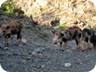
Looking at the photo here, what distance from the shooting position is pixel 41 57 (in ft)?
23.1

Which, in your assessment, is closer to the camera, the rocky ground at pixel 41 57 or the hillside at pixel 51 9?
the rocky ground at pixel 41 57

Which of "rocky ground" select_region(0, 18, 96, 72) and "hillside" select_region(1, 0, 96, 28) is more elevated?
"hillside" select_region(1, 0, 96, 28)

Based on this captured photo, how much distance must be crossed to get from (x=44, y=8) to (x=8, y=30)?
2.79ft

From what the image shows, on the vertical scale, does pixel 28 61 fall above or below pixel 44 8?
below

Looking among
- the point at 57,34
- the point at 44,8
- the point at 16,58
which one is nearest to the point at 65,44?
the point at 57,34

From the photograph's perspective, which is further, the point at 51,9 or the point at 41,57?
the point at 51,9

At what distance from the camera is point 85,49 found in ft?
28.3

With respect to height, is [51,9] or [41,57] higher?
[51,9]

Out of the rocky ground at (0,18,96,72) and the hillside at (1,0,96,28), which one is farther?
the hillside at (1,0,96,28)

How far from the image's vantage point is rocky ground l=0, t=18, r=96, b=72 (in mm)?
6359

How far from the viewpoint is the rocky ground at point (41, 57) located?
6.36 m

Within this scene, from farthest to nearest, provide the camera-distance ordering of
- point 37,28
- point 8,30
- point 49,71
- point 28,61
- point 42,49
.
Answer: point 37,28 → point 8,30 → point 42,49 → point 28,61 → point 49,71

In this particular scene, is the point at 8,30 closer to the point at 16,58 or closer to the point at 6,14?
the point at 6,14

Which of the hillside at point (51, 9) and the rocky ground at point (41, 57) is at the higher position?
the hillside at point (51, 9)
